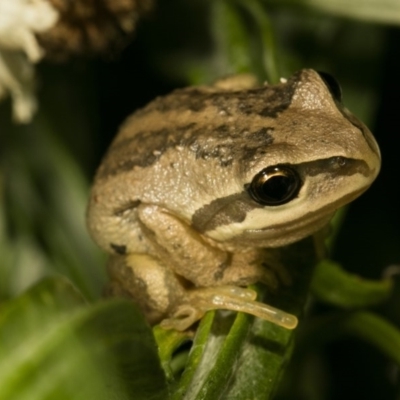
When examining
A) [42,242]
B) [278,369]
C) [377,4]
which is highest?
[377,4]

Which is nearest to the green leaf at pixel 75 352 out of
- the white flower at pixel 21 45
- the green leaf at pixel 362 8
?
the white flower at pixel 21 45

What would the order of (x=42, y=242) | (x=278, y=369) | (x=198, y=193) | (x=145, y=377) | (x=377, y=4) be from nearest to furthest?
(x=145, y=377) → (x=278, y=369) → (x=198, y=193) → (x=377, y=4) → (x=42, y=242)

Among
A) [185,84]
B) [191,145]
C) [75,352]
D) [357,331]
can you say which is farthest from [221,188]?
[185,84]

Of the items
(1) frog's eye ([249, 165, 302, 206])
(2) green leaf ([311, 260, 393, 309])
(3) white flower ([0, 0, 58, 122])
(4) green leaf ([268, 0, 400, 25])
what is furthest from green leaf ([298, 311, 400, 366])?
(3) white flower ([0, 0, 58, 122])

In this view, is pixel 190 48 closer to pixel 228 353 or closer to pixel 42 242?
pixel 42 242

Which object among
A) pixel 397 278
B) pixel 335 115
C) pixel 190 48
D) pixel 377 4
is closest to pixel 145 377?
pixel 335 115

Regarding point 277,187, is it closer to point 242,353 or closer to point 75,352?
point 242,353

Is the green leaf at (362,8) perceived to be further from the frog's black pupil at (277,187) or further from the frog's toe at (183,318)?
the frog's toe at (183,318)

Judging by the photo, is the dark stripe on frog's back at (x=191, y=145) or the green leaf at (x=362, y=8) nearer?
the dark stripe on frog's back at (x=191, y=145)
